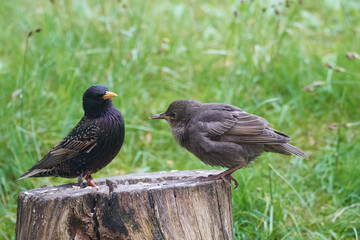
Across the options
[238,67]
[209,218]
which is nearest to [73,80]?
[238,67]

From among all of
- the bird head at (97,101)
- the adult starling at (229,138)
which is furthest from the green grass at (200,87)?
the bird head at (97,101)

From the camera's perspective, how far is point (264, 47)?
6844 mm

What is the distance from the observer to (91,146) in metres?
3.89

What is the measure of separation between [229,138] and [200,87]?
9.69 ft

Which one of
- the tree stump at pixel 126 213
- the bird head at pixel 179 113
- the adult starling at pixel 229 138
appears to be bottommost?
the tree stump at pixel 126 213

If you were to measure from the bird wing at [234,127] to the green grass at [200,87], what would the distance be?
27.1 inches

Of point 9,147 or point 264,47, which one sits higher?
point 264,47

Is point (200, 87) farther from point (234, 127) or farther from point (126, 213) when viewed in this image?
point (126, 213)

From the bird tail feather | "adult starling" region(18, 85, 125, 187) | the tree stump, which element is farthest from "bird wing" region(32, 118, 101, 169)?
the bird tail feather

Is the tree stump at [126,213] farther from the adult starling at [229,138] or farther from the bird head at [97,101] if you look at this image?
the bird head at [97,101]

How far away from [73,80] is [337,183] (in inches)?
129

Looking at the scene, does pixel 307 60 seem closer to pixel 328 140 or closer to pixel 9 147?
pixel 328 140

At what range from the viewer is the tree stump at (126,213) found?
3.16 meters

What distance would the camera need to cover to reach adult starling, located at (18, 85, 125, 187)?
3.88 metres
